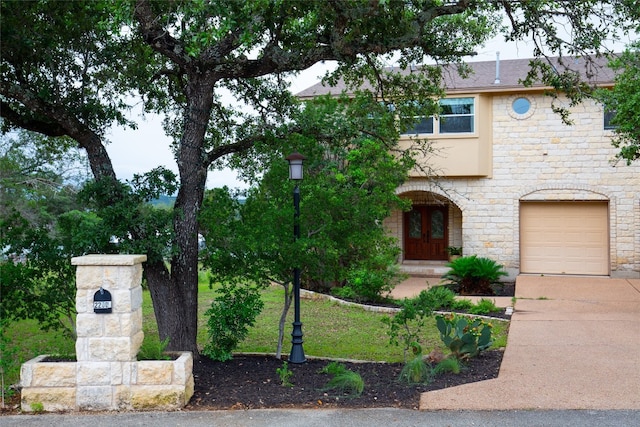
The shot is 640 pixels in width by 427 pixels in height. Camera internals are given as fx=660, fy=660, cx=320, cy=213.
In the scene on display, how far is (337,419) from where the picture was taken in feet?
20.3

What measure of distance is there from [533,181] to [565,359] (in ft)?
36.6

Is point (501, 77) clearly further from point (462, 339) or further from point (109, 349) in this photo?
point (109, 349)

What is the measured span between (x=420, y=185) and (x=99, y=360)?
1476 centimetres

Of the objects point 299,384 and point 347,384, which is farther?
point 299,384

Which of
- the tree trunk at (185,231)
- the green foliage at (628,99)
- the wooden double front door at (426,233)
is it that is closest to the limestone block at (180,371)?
the tree trunk at (185,231)

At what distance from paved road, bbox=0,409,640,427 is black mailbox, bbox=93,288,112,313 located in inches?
39.7

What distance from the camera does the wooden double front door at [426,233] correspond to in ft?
72.6

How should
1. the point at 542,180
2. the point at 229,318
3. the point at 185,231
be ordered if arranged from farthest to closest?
1. the point at 542,180
2. the point at 229,318
3. the point at 185,231

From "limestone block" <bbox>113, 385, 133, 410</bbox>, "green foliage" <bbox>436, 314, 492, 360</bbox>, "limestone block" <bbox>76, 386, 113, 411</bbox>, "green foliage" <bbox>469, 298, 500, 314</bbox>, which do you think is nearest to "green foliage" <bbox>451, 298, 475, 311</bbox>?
"green foliage" <bbox>469, 298, 500, 314</bbox>

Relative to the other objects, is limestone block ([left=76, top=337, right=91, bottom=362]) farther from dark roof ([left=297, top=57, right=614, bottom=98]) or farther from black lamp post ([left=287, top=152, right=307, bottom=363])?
dark roof ([left=297, top=57, right=614, bottom=98])

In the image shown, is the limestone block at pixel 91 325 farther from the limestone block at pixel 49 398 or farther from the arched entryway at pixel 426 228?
the arched entryway at pixel 426 228

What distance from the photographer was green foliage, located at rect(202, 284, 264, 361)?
28.6 feet

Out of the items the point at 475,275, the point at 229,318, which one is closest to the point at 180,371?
the point at 229,318

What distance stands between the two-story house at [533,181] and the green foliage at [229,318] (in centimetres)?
1059
